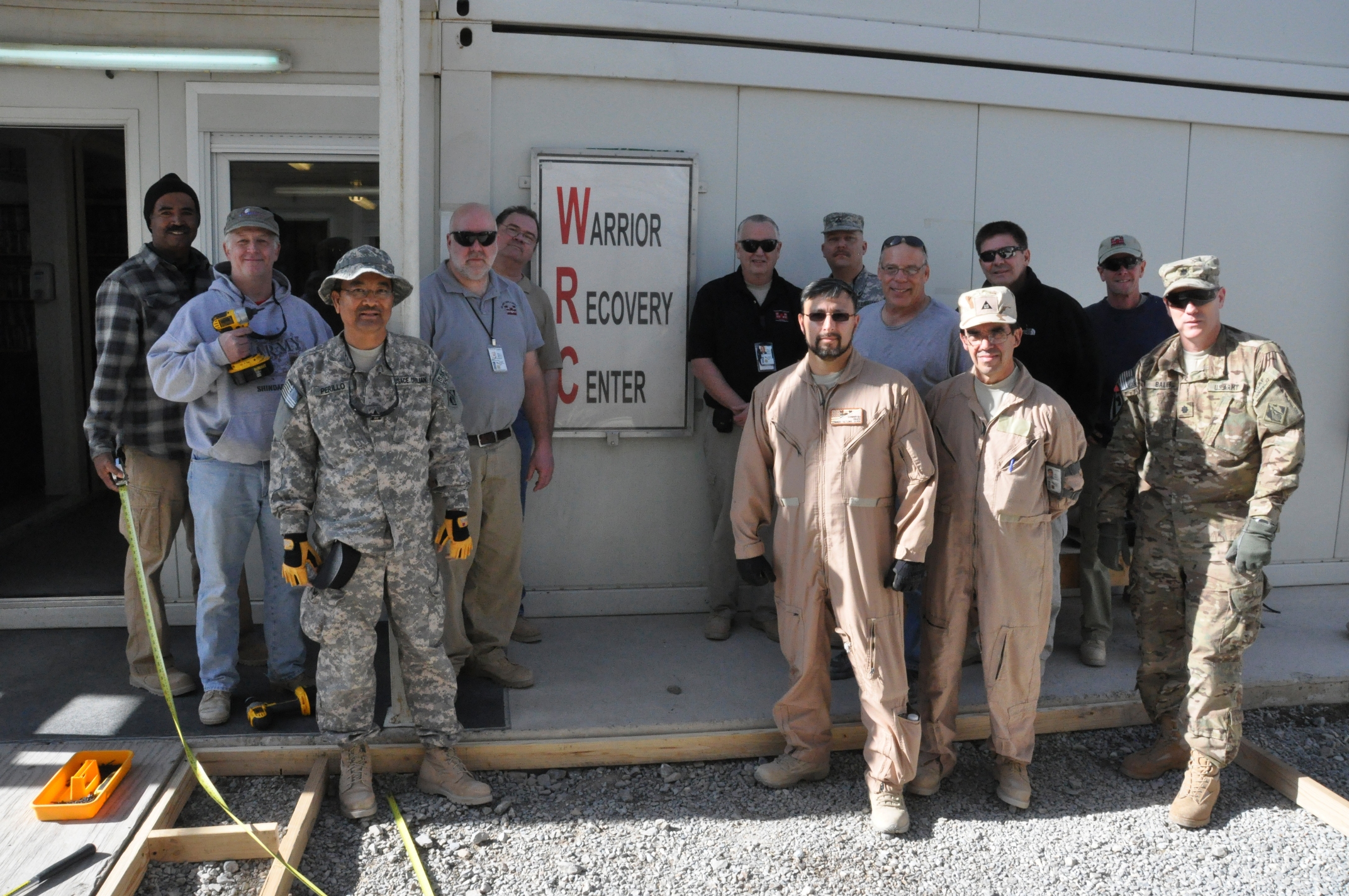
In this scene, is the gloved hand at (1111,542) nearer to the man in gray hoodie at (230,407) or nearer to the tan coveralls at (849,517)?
the tan coveralls at (849,517)

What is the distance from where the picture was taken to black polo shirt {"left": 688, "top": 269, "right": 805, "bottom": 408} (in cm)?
474

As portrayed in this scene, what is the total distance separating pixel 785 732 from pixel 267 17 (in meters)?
4.03

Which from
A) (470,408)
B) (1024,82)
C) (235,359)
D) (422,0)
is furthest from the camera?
(1024,82)

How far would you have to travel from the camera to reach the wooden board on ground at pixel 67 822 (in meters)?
2.93

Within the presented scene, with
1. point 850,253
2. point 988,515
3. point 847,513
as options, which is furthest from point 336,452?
point 850,253

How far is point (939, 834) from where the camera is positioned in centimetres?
346

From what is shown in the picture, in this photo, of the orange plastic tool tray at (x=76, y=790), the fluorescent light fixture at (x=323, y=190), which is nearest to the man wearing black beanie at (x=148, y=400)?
the orange plastic tool tray at (x=76, y=790)

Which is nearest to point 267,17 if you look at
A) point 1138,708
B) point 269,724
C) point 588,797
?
point 269,724

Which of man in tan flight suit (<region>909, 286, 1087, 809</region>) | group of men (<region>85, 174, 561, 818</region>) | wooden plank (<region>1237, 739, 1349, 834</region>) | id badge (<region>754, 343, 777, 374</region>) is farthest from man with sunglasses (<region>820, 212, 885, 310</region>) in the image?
wooden plank (<region>1237, 739, 1349, 834</region>)

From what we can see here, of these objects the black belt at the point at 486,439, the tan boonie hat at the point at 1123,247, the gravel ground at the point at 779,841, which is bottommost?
the gravel ground at the point at 779,841

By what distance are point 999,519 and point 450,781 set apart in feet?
7.04

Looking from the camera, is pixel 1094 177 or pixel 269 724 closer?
pixel 269 724

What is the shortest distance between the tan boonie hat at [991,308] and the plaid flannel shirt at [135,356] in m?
3.06

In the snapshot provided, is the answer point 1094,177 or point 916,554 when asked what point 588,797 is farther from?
point 1094,177
